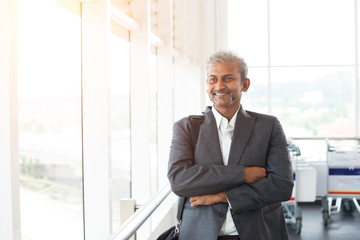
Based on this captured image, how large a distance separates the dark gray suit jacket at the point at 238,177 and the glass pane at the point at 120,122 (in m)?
1.89

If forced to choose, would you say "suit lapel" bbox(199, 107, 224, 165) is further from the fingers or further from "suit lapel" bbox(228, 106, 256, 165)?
the fingers

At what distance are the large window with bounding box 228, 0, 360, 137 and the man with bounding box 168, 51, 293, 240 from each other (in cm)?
690

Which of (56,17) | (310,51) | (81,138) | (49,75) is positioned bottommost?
(81,138)

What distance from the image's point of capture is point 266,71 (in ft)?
29.3

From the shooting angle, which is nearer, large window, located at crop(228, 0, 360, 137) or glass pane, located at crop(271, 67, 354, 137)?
large window, located at crop(228, 0, 360, 137)

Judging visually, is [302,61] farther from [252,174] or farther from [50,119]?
[252,174]

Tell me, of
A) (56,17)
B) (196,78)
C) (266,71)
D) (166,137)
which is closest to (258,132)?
(56,17)

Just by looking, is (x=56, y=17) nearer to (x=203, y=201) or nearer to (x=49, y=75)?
(x=49, y=75)

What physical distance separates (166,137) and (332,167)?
287cm

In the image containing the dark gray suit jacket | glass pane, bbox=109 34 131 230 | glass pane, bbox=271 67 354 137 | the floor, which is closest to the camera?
the dark gray suit jacket

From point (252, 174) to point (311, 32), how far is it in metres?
7.48

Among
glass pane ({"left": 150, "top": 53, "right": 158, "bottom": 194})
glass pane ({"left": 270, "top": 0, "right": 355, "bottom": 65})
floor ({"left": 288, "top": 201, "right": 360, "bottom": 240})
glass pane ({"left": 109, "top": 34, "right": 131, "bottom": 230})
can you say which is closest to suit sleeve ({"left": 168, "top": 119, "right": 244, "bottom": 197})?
glass pane ({"left": 109, "top": 34, "right": 131, "bottom": 230})

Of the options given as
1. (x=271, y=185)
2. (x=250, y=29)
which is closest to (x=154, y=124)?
(x=271, y=185)

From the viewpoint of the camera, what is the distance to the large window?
28.5 ft
